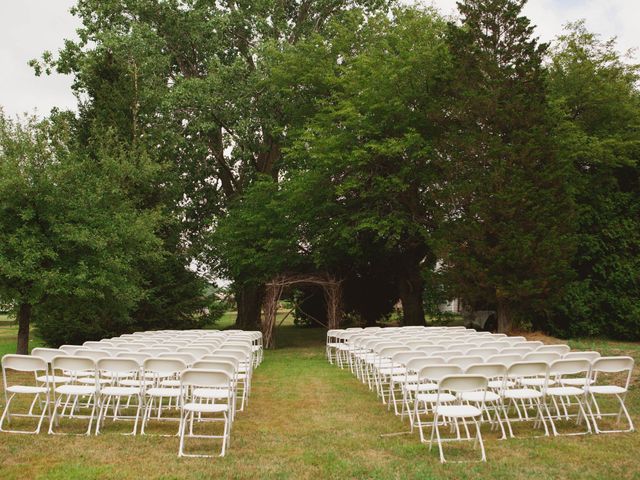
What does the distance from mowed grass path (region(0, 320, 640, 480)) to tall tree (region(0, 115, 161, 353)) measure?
752 cm

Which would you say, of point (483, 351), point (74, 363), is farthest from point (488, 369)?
point (74, 363)

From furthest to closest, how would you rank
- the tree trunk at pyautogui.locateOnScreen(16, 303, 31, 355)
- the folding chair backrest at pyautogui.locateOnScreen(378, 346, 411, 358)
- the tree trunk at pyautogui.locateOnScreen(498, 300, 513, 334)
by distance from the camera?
the tree trunk at pyautogui.locateOnScreen(498, 300, 513, 334), the tree trunk at pyautogui.locateOnScreen(16, 303, 31, 355), the folding chair backrest at pyautogui.locateOnScreen(378, 346, 411, 358)

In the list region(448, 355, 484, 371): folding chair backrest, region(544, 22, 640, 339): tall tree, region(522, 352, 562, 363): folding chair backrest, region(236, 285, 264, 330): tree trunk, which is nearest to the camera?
region(448, 355, 484, 371): folding chair backrest

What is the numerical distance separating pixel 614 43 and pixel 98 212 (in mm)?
19801

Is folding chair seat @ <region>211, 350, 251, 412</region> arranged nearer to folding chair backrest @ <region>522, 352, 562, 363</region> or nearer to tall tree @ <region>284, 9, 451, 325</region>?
folding chair backrest @ <region>522, 352, 562, 363</region>

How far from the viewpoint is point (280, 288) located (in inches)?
854

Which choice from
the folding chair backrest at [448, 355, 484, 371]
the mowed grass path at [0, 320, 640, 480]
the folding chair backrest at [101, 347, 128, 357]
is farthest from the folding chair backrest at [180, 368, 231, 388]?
the folding chair backrest at [448, 355, 484, 371]

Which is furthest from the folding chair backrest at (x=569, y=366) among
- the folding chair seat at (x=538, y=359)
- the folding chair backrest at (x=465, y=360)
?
the folding chair backrest at (x=465, y=360)

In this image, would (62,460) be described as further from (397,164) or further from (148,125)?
(148,125)

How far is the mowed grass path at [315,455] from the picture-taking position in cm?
526

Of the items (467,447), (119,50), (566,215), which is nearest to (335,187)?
(566,215)

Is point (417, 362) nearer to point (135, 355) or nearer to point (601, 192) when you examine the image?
point (135, 355)

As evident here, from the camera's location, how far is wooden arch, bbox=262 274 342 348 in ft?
71.0

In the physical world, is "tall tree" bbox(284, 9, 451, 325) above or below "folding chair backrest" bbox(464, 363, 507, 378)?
above
